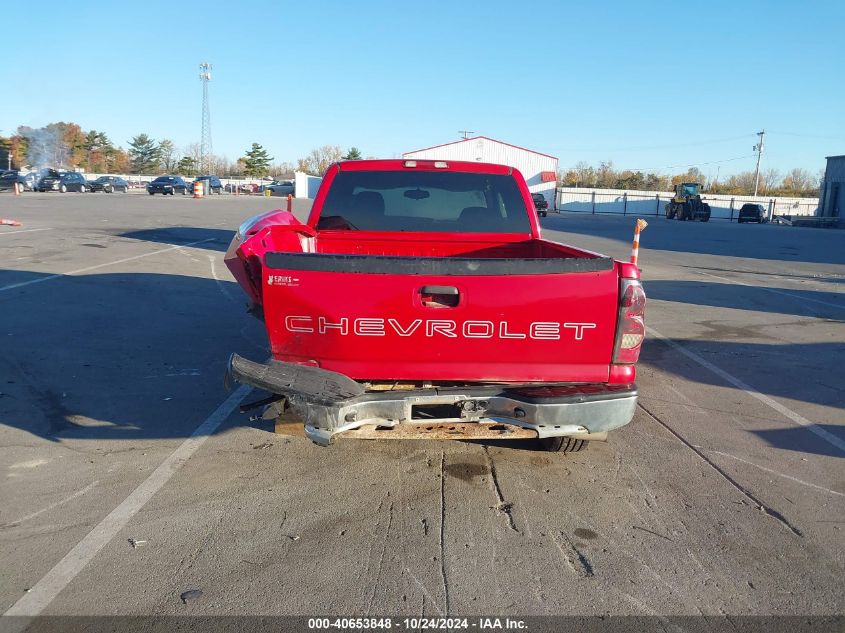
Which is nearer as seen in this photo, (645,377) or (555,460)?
(555,460)

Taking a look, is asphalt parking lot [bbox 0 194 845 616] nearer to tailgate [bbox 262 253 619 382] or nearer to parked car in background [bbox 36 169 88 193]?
tailgate [bbox 262 253 619 382]

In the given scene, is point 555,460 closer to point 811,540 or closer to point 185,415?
point 811,540

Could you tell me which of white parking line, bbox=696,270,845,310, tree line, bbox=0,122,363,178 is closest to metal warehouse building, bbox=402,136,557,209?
tree line, bbox=0,122,363,178

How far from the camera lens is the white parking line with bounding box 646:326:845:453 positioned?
5281 millimetres

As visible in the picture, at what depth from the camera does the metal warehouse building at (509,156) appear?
68.4 m

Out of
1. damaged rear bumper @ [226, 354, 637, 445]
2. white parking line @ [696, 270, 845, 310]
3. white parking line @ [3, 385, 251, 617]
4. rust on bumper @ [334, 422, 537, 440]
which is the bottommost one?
white parking line @ [3, 385, 251, 617]

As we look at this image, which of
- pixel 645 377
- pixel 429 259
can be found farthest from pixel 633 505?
pixel 645 377

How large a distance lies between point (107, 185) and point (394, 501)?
6047cm

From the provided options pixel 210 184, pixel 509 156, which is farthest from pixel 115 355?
pixel 509 156

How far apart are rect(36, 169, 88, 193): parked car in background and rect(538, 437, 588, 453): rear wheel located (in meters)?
56.3

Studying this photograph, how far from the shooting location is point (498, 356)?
12.8 feet

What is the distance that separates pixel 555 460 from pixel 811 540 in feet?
5.24

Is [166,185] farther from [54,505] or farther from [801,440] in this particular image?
[801,440]

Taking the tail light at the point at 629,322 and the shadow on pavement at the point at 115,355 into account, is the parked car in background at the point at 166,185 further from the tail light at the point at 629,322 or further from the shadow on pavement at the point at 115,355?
the tail light at the point at 629,322
